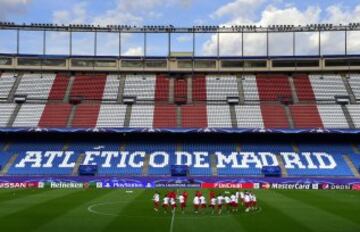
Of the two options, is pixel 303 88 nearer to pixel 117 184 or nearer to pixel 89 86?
pixel 89 86

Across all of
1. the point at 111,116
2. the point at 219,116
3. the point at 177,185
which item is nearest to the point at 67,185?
the point at 177,185

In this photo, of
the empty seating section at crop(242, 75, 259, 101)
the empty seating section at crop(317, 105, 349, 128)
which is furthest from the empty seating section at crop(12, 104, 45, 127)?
the empty seating section at crop(317, 105, 349, 128)

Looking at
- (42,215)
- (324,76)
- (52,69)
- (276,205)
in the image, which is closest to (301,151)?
(324,76)

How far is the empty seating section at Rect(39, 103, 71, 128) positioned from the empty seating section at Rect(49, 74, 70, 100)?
1958 millimetres

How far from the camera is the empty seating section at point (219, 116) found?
65625 mm

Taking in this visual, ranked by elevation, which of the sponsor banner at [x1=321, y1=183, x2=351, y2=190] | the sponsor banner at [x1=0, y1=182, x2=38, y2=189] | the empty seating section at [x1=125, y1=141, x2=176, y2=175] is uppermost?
the empty seating section at [x1=125, y1=141, x2=176, y2=175]

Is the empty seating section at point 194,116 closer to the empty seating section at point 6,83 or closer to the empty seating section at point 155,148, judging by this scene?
the empty seating section at point 155,148

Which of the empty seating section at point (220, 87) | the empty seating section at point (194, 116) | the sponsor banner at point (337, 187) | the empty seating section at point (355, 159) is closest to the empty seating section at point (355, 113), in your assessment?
the empty seating section at point (355, 159)

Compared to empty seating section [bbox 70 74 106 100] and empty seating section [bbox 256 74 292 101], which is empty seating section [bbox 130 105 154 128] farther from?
empty seating section [bbox 256 74 292 101]

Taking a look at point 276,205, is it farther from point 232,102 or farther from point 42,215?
point 232,102

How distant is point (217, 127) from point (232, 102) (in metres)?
6.87

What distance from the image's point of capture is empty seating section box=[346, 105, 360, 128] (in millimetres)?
64444

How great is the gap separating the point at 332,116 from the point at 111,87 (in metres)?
28.7

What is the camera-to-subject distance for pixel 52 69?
244 feet
